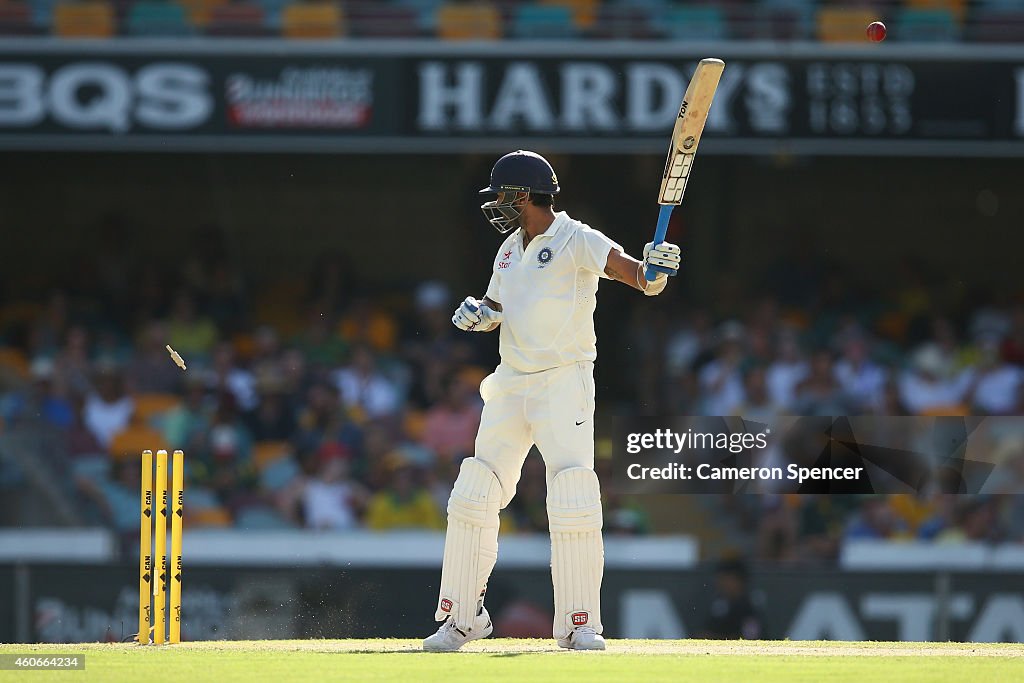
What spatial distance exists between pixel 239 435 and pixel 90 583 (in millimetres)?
1820

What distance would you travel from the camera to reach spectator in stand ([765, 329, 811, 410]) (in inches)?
466

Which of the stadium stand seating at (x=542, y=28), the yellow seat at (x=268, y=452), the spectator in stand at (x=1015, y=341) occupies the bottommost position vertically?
the yellow seat at (x=268, y=452)

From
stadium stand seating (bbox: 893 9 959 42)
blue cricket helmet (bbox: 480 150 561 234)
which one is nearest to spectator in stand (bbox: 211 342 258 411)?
stadium stand seating (bbox: 893 9 959 42)

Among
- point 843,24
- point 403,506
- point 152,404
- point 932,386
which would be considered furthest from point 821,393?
point 152,404

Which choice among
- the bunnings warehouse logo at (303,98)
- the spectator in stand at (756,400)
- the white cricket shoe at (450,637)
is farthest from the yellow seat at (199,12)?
the white cricket shoe at (450,637)

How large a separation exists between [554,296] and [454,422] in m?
5.66

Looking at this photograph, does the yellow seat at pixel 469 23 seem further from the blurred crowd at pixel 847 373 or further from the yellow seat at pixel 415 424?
the yellow seat at pixel 415 424

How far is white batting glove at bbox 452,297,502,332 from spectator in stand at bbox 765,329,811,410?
18.6ft

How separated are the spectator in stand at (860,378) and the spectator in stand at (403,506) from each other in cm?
301

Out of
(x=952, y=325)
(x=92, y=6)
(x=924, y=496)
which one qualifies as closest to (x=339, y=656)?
(x=924, y=496)

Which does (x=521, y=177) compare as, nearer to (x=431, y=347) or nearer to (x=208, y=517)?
(x=208, y=517)

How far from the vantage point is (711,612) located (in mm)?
10211

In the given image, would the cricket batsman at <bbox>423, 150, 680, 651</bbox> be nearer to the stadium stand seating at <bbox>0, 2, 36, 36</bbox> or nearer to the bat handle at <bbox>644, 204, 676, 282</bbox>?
the bat handle at <bbox>644, 204, 676, 282</bbox>

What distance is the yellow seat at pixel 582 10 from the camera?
1153 cm
